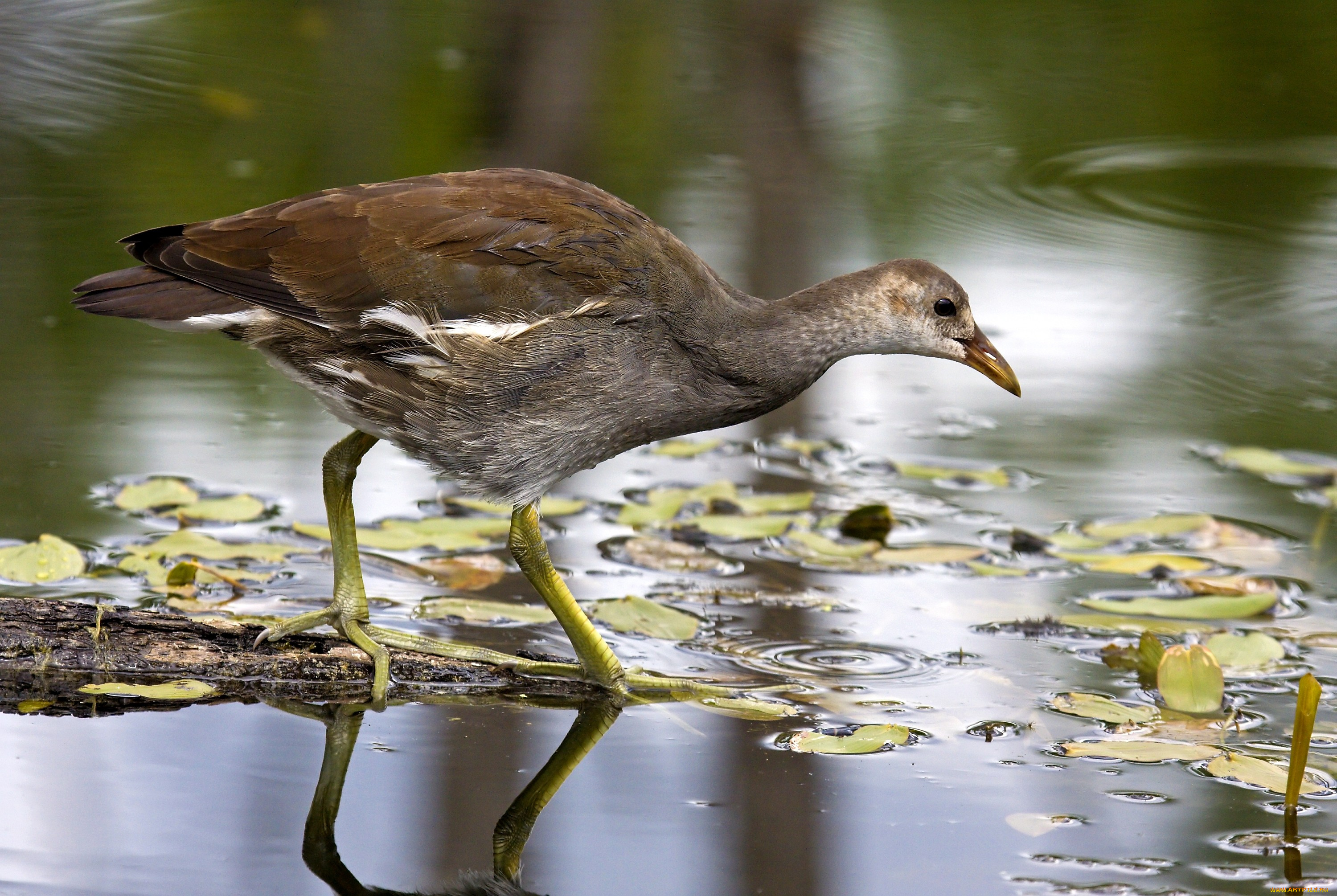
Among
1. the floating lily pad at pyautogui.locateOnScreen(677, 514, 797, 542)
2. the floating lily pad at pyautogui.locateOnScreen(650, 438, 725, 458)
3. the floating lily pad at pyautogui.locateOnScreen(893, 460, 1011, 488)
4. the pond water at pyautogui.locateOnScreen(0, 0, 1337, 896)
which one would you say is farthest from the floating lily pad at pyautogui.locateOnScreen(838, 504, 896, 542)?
the floating lily pad at pyautogui.locateOnScreen(650, 438, 725, 458)

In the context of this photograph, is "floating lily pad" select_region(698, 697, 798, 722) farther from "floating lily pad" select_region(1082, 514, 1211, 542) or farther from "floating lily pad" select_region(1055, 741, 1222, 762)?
"floating lily pad" select_region(1082, 514, 1211, 542)

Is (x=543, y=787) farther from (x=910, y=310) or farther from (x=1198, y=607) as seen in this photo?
(x=1198, y=607)

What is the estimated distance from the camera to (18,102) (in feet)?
26.0

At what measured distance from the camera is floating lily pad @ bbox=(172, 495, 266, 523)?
4.45m

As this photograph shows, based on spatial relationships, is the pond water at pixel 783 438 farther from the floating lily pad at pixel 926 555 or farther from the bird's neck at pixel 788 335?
the bird's neck at pixel 788 335

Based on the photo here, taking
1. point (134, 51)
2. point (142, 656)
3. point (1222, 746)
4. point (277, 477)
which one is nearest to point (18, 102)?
point (134, 51)

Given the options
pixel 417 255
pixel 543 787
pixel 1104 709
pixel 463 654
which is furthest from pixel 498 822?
pixel 1104 709

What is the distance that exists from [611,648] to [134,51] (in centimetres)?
619

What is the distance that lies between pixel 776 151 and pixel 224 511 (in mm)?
4615

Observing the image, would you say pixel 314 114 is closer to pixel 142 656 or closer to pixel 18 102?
pixel 18 102

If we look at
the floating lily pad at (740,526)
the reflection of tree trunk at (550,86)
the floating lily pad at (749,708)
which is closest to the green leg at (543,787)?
the floating lily pad at (749,708)

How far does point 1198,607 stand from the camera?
4258 mm

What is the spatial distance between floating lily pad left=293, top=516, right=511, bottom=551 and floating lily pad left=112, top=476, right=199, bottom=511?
0.34 m

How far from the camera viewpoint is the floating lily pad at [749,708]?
140 inches
